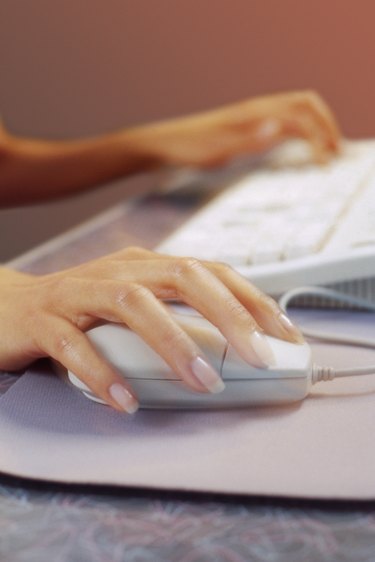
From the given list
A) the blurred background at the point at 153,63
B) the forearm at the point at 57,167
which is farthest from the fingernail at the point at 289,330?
the blurred background at the point at 153,63

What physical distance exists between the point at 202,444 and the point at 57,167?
37.1 inches

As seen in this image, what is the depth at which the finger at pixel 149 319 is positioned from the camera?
375 mm

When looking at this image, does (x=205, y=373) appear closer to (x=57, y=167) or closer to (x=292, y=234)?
(x=292, y=234)

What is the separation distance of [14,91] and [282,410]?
1.59 meters

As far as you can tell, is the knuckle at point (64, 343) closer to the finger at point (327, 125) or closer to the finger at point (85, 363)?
the finger at point (85, 363)

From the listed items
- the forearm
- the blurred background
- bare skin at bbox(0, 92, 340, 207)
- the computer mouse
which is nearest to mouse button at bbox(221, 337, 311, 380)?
the computer mouse

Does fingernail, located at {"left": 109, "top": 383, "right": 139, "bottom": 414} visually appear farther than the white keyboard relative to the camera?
No

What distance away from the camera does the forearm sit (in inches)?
46.7

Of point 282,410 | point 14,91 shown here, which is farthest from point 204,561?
point 14,91

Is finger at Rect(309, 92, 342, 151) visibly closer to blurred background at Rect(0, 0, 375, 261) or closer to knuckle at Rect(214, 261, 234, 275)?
blurred background at Rect(0, 0, 375, 261)

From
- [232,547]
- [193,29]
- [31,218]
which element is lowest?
[31,218]

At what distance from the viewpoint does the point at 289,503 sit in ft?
1.03

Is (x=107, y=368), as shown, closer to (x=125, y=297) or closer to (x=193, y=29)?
(x=125, y=297)

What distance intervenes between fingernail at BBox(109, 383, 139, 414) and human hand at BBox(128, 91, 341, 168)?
74 cm
